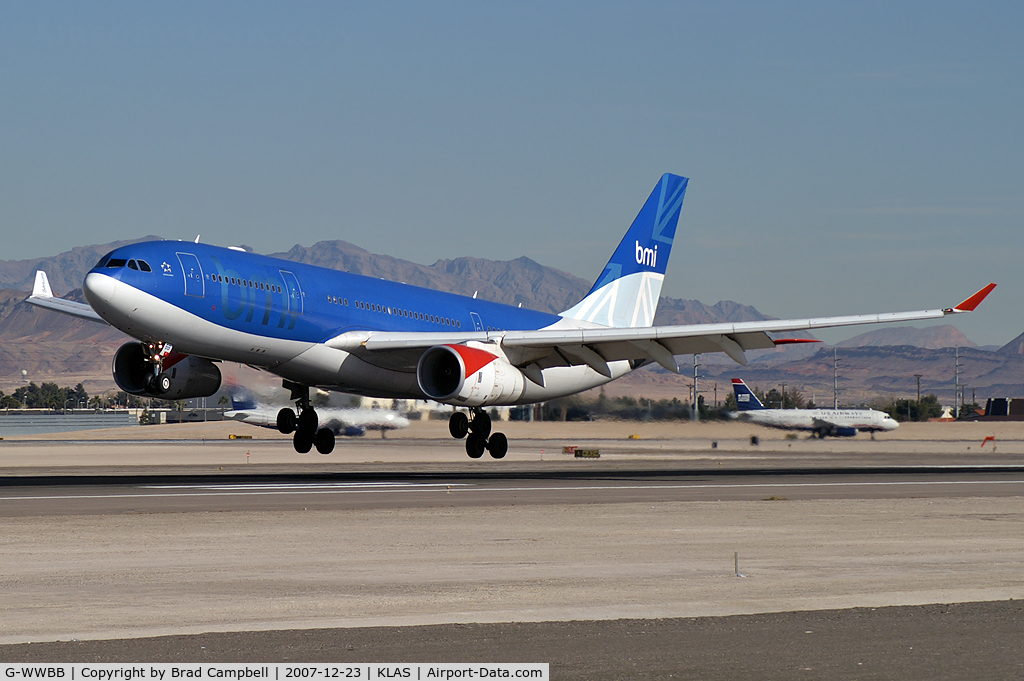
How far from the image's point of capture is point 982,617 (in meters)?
12.5

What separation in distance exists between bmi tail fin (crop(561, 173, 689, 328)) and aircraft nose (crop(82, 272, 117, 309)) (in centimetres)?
2306

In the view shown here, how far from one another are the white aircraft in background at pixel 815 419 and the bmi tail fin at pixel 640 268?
14.1m

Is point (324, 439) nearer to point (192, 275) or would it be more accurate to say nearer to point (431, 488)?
point (431, 488)

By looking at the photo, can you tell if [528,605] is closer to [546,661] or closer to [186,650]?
[546,661]

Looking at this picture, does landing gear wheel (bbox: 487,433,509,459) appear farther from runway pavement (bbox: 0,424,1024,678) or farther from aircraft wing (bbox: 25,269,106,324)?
aircraft wing (bbox: 25,269,106,324)

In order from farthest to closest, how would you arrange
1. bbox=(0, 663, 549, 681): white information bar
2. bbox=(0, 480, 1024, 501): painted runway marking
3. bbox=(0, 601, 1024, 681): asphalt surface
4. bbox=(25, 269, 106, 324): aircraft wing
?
bbox=(25, 269, 106, 324): aircraft wing → bbox=(0, 480, 1024, 501): painted runway marking → bbox=(0, 601, 1024, 681): asphalt surface → bbox=(0, 663, 549, 681): white information bar

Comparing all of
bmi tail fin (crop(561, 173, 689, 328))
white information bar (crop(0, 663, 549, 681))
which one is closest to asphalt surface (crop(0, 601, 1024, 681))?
white information bar (crop(0, 663, 549, 681))

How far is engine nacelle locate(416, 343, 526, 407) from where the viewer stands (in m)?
39.0

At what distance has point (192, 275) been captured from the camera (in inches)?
1371

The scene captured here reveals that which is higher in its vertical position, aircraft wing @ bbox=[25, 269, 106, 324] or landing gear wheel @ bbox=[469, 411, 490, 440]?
aircraft wing @ bbox=[25, 269, 106, 324]

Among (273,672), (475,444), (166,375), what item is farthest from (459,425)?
(273,672)

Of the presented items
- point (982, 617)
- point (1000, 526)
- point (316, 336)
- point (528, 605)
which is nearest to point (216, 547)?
point (528, 605)

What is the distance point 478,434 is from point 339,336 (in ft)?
22.9

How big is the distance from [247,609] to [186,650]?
2.42 metres
